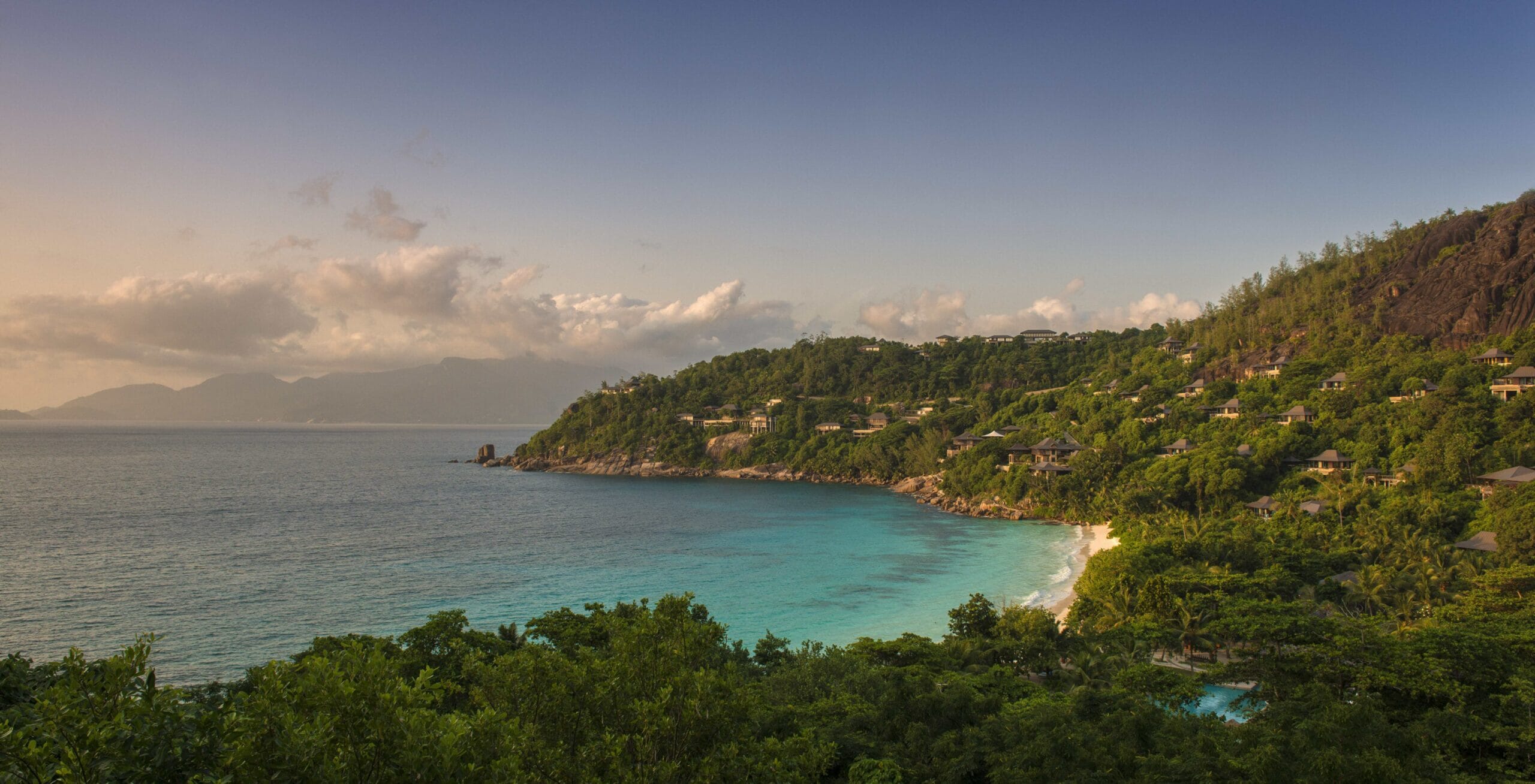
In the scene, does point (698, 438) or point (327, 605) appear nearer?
point (327, 605)

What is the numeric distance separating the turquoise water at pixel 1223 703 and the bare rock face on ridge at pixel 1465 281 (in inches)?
1804

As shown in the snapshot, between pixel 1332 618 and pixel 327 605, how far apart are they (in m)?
33.2

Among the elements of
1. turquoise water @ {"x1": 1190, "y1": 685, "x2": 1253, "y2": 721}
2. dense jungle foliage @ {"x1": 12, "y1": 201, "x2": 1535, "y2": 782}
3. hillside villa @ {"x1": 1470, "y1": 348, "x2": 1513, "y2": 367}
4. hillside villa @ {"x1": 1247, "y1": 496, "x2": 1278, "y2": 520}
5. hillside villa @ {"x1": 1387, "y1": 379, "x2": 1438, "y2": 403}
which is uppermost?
hillside villa @ {"x1": 1470, "y1": 348, "x2": 1513, "y2": 367}

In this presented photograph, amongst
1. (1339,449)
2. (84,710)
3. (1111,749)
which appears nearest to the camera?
(84,710)

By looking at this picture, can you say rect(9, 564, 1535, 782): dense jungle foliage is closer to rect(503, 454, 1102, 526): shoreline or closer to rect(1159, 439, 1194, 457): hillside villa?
rect(1159, 439, 1194, 457): hillside villa

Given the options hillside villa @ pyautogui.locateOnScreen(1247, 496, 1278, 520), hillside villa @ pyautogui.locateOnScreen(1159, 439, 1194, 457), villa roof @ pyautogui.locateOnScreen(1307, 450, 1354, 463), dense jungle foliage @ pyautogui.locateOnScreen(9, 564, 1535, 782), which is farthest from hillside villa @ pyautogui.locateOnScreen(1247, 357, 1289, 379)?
dense jungle foliage @ pyautogui.locateOnScreen(9, 564, 1535, 782)

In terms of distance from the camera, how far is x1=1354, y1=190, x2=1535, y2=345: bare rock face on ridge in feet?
164

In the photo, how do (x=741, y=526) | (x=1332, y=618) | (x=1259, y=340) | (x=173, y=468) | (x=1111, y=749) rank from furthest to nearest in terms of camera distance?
(x=173, y=468), (x=1259, y=340), (x=741, y=526), (x=1332, y=618), (x=1111, y=749)

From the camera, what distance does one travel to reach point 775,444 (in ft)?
284

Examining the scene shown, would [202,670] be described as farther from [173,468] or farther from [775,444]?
[173,468]

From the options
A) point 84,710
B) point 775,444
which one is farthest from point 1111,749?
point 775,444

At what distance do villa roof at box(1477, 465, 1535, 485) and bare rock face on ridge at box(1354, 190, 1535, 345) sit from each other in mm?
20631

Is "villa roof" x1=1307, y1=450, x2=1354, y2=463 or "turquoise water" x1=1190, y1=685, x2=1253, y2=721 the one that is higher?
"villa roof" x1=1307, y1=450, x2=1354, y2=463

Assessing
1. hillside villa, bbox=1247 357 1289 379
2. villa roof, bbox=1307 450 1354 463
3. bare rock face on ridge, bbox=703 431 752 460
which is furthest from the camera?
bare rock face on ridge, bbox=703 431 752 460
